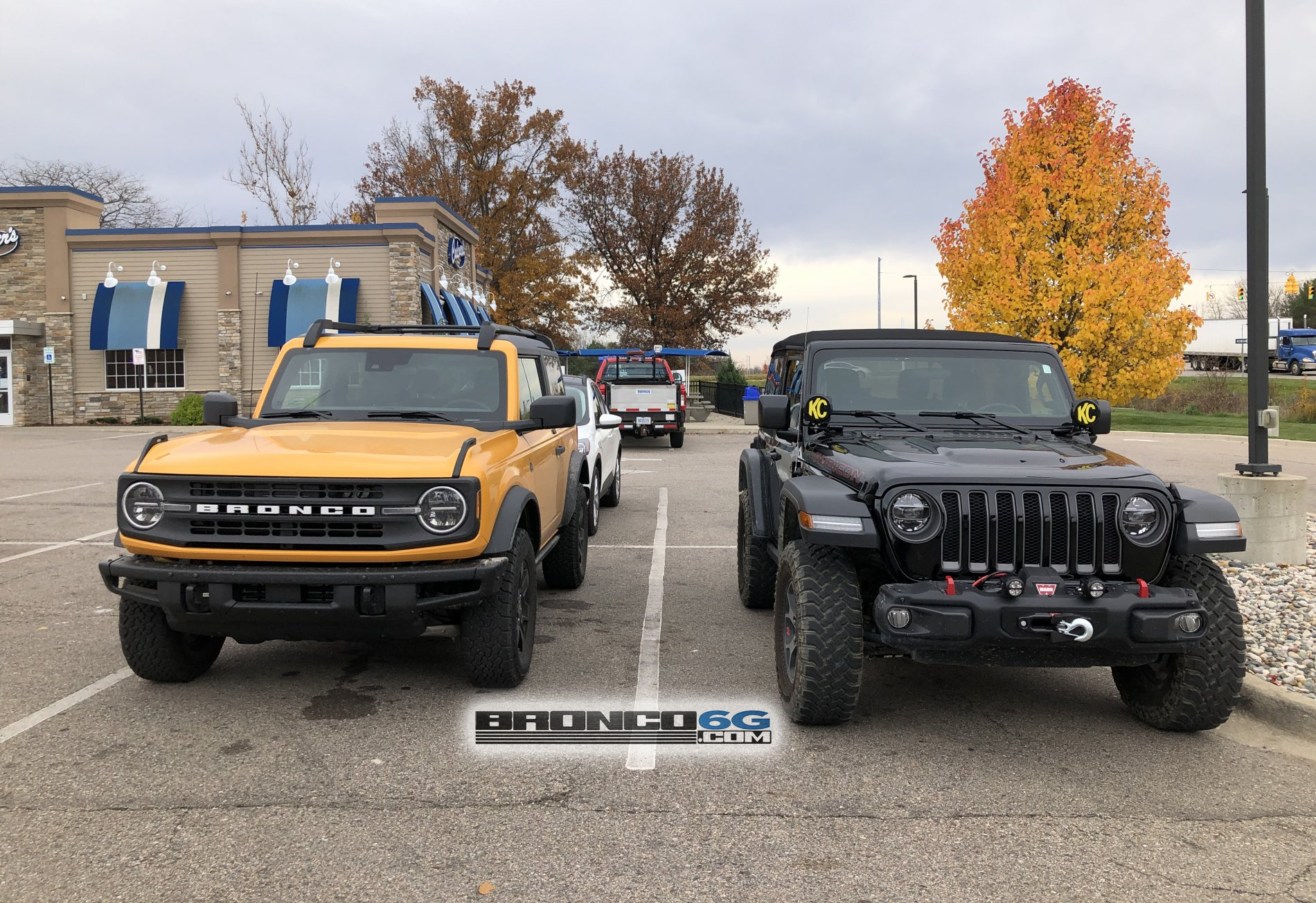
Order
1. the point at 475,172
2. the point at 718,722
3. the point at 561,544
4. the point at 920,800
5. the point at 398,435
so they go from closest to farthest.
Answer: the point at 920,800 → the point at 718,722 → the point at 398,435 → the point at 561,544 → the point at 475,172

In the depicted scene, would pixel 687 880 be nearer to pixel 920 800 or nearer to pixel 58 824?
pixel 920 800

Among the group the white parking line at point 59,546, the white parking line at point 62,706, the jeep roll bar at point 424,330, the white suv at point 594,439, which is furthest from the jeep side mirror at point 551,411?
the white parking line at point 59,546

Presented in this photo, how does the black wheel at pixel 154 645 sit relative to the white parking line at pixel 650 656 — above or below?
above

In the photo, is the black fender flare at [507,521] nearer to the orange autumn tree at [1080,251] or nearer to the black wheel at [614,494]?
the black wheel at [614,494]

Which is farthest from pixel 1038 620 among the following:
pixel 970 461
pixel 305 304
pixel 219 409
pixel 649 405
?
pixel 305 304

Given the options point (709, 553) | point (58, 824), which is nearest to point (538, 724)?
point (58, 824)

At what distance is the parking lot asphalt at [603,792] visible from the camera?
3316 mm

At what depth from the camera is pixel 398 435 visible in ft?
17.2

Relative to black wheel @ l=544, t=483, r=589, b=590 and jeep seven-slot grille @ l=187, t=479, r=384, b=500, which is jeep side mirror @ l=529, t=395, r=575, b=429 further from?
black wheel @ l=544, t=483, r=589, b=590

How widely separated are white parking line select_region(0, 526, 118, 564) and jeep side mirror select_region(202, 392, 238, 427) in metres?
4.46

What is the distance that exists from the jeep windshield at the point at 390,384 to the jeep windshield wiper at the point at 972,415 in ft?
8.10

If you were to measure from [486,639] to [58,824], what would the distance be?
74.7 inches

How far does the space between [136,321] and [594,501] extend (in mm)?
25628

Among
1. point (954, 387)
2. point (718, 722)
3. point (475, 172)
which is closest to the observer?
point (718, 722)
